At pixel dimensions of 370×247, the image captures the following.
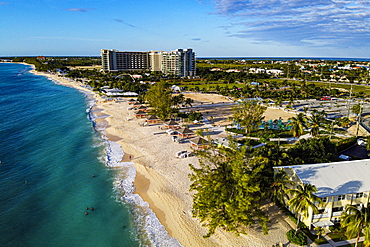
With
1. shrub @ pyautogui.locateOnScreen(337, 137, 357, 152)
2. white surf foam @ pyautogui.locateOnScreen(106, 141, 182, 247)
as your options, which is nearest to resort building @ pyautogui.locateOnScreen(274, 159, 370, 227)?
white surf foam @ pyautogui.locateOnScreen(106, 141, 182, 247)

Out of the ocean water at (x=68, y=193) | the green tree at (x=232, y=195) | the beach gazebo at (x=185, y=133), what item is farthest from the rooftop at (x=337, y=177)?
the beach gazebo at (x=185, y=133)

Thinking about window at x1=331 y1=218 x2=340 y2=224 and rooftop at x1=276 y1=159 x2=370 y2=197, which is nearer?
rooftop at x1=276 y1=159 x2=370 y2=197

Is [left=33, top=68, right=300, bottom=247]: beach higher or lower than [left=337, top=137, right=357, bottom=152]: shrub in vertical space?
lower

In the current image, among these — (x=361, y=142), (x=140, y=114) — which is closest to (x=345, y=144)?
(x=361, y=142)

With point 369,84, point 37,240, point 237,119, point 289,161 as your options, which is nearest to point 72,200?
point 37,240

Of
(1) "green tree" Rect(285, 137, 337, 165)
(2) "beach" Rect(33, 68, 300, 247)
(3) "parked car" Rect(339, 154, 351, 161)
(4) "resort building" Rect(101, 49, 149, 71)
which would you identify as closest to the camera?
(2) "beach" Rect(33, 68, 300, 247)

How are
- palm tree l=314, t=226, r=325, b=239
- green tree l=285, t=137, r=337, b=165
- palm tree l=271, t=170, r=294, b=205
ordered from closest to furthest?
palm tree l=314, t=226, r=325, b=239
palm tree l=271, t=170, r=294, b=205
green tree l=285, t=137, r=337, b=165

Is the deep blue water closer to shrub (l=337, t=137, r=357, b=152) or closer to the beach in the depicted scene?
the beach
